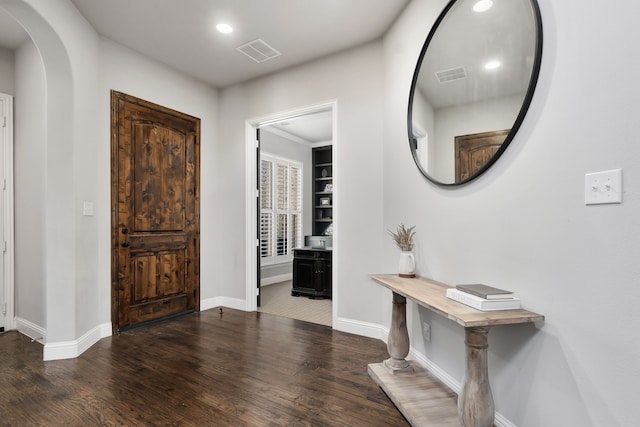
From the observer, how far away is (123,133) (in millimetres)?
3277

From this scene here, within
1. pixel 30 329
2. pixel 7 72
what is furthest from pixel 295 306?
pixel 7 72

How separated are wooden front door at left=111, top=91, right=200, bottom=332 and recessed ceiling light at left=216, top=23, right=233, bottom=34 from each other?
1.19m

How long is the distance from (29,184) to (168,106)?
157 cm

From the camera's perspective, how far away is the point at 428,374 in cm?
223

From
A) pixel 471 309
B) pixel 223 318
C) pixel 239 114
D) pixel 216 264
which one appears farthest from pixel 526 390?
pixel 239 114

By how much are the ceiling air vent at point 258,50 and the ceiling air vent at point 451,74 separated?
6.16 ft

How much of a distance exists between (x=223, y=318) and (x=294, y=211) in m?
3.17

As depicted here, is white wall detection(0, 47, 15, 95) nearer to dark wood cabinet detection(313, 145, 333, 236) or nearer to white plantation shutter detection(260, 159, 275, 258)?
white plantation shutter detection(260, 159, 275, 258)

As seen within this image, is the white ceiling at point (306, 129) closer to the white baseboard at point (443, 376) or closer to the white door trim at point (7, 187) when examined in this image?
the white door trim at point (7, 187)

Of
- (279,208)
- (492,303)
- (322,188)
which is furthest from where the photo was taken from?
(322,188)

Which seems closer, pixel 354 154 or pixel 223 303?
pixel 354 154

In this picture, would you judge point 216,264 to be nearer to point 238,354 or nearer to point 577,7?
point 238,354

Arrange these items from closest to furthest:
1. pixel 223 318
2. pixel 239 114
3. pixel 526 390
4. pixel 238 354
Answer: pixel 526 390 < pixel 238 354 < pixel 223 318 < pixel 239 114

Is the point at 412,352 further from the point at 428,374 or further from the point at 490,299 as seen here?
the point at 490,299
